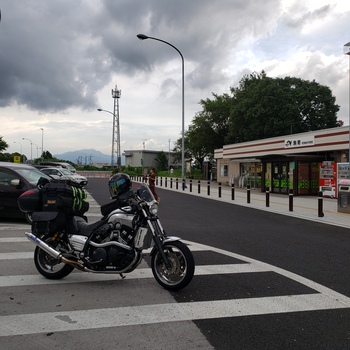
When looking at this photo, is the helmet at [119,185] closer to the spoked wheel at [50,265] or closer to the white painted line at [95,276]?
the spoked wheel at [50,265]

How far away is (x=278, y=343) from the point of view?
11.2ft

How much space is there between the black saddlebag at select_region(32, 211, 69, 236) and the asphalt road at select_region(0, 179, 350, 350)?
73 centimetres

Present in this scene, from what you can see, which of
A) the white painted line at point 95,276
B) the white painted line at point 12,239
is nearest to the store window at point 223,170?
the white painted line at point 12,239

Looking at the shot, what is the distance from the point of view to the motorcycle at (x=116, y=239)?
4.68 meters

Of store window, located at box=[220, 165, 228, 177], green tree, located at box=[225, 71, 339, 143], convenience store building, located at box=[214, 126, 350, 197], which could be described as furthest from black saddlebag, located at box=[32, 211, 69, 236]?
green tree, located at box=[225, 71, 339, 143]

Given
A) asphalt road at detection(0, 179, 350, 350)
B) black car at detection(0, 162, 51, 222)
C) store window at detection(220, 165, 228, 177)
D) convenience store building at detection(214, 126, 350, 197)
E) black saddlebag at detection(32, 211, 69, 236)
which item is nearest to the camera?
asphalt road at detection(0, 179, 350, 350)

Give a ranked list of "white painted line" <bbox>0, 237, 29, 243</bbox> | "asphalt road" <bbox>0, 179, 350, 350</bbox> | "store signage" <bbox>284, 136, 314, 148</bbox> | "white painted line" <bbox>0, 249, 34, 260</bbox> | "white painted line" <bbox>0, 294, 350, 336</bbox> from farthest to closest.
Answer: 1. "store signage" <bbox>284, 136, 314, 148</bbox>
2. "white painted line" <bbox>0, 237, 29, 243</bbox>
3. "white painted line" <bbox>0, 249, 34, 260</bbox>
4. "white painted line" <bbox>0, 294, 350, 336</bbox>
5. "asphalt road" <bbox>0, 179, 350, 350</bbox>

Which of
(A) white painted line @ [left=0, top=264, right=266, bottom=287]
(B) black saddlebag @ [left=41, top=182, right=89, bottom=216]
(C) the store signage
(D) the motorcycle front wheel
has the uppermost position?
(C) the store signage

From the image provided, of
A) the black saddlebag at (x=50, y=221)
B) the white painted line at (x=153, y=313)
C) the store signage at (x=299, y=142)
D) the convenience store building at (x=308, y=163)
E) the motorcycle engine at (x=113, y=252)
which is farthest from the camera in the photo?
the store signage at (x=299, y=142)

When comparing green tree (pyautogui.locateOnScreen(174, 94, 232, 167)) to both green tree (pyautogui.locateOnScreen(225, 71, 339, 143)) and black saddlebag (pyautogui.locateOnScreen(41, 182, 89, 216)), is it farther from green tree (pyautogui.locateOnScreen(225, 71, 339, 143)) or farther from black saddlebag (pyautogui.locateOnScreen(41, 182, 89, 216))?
black saddlebag (pyautogui.locateOnScreen(41, 182, 89, 216))

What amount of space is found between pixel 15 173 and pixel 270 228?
23.3ft

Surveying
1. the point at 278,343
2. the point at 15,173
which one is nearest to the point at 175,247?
the point at 278,343

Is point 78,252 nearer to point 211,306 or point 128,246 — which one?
point 128,246

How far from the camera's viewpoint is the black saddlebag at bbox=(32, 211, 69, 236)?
198 inches
